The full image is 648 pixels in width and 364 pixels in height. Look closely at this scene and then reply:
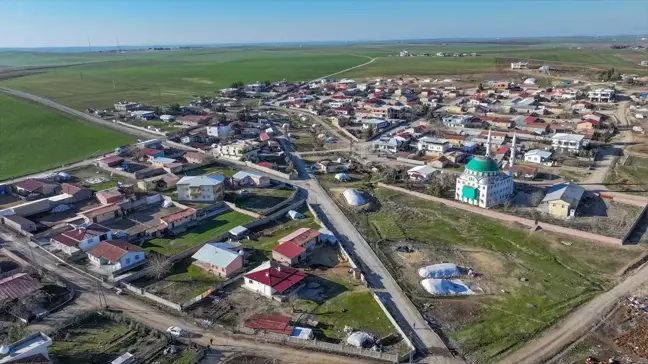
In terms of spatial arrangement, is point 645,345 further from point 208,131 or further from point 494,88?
point 494,88

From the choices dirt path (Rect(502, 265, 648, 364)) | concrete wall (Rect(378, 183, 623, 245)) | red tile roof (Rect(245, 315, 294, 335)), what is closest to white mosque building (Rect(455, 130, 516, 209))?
concrete wall (Rect(378, 183, 623, 245))

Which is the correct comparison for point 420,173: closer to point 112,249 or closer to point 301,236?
point 301,236

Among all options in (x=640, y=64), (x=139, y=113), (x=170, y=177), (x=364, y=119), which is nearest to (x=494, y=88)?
(x=364, y=119)

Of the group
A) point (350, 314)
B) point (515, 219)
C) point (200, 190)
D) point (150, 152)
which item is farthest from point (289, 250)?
point (150, 152)

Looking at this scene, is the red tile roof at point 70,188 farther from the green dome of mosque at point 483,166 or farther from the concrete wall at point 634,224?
the concrete wall at point 634,224

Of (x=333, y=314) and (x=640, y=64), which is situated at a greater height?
(x=640, y=64)

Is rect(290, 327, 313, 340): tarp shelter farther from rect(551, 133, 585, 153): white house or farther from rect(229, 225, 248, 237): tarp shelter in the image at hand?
rect(551, 133, 585, 153): white house

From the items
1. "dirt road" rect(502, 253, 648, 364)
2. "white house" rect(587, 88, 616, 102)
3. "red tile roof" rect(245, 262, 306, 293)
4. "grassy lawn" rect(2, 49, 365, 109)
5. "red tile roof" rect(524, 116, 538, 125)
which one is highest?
"grassy lawn" rect(2, 49, 365, 109)
